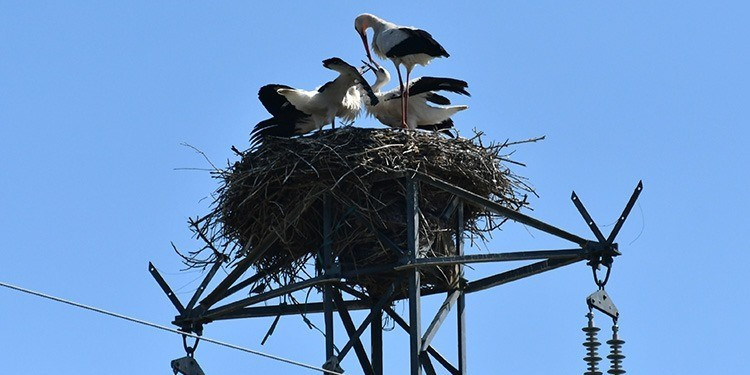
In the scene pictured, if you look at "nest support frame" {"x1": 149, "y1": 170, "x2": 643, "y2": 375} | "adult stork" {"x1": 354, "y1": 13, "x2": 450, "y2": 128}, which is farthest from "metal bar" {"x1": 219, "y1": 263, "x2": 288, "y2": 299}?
"adult stork" {"x1": 354, "y1": 13, "x2": 450, "y2": 128}

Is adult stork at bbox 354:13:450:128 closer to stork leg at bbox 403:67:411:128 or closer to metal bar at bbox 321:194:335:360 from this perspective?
stork leg at bbox 403:67:411:128

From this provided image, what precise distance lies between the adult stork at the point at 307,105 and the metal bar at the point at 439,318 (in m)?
2.84

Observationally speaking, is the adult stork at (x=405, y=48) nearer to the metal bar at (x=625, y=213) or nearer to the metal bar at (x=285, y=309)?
the metal bar at (x=285, y=309)

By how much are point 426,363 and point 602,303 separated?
1852 mm

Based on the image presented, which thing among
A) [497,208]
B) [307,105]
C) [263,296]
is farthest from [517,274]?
[307,105]

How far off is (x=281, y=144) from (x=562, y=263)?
3070mm

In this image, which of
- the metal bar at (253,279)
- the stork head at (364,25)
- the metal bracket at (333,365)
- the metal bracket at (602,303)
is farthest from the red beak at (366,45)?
the metal bracket at (602,303)

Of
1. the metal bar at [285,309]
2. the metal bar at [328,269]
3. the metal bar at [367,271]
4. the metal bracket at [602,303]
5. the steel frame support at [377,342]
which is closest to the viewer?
the metal bracket at [602,303]

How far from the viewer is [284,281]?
1750cm

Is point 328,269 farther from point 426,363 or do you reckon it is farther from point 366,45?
point 366,45

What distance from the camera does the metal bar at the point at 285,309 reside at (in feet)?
56.6

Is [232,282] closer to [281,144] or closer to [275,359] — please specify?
[281,144]

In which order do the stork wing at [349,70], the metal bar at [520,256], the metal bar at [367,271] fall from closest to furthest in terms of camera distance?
the metal bar at [520,256] → the metal bar at [367,271] → the stork wing at [349,70]

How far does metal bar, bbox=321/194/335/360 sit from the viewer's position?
16203 mm
